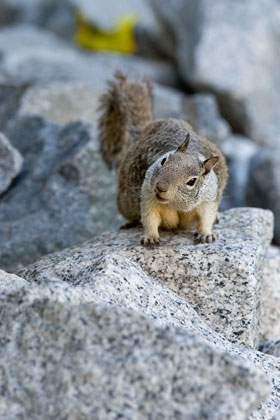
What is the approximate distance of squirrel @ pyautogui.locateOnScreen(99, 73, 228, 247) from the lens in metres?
4.76

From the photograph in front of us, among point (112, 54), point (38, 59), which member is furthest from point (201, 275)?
point (112, 54)

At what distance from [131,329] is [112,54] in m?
10.6

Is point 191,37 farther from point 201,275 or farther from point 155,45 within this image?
point 201,275

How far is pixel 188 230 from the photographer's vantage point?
535 cm

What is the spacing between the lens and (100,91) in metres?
9.48

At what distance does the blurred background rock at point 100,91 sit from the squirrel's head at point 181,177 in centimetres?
186

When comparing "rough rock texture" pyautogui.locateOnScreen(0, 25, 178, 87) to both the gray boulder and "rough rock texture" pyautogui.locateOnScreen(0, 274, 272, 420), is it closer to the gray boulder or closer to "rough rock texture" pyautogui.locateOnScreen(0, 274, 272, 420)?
the gray boulder

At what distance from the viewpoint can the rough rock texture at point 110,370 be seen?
280 cm

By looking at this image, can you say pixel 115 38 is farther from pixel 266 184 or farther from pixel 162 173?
pixel 162 173

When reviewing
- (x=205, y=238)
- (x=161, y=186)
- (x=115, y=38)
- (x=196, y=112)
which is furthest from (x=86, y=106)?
(x=115, y=38)

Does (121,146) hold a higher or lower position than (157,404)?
higher

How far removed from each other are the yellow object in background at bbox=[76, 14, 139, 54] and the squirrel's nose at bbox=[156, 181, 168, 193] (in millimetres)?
9350

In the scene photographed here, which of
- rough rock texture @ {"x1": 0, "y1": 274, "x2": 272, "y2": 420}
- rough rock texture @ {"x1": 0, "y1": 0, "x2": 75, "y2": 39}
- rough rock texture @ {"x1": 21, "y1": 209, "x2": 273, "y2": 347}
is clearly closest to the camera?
rough rock texture @ {"x1": 0, "y1": 274, "x2": 272, "y2": 420}

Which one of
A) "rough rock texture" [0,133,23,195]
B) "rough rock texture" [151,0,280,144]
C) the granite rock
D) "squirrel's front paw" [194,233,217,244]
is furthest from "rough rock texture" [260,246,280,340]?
"rough rock texture" [151,0,280,144]
